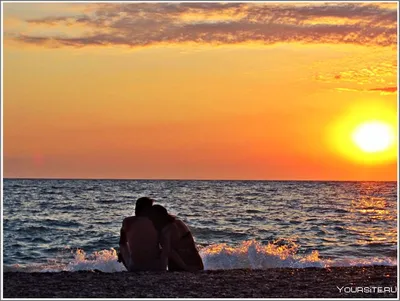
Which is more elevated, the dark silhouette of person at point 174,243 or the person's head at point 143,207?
the person's head at point 143,207

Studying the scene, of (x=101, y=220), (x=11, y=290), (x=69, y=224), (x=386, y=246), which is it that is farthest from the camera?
(x=101, y=220)

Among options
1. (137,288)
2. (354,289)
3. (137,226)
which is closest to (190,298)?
(137,288)

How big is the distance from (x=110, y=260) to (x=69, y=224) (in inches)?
764

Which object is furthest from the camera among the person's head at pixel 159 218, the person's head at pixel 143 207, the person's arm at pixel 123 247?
the person's head at pixel 143 207

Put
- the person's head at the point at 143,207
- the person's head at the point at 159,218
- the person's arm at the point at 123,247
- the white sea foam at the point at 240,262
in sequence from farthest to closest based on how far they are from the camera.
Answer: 1. the white sea foam at the point at 240,262
2. the person's head at the point at 143,207
3. the person's head at the point at 159,218
4. the person's arm at the point at 123,247

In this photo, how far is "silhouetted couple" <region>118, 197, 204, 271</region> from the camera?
1461cm

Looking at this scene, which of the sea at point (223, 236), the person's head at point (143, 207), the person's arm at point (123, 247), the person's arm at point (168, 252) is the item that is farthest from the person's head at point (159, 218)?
the sea at point (223, 236)

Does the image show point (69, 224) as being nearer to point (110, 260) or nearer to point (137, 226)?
point (110, 260)

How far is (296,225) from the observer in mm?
40250

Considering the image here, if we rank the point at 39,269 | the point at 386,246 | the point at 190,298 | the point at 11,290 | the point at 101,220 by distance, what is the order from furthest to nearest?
1. the point at 101,220
2. the point at 386,246
3. the point at 39,269
4. the point at 11,290
5. the point at 190,298

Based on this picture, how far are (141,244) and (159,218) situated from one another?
2.33 feet

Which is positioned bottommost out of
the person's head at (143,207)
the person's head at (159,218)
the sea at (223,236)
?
the sea at (223,236)

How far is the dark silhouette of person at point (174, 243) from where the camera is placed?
14.6 m

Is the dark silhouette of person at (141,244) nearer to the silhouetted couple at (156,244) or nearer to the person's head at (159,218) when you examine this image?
the silhouetted couple at (156,244)
